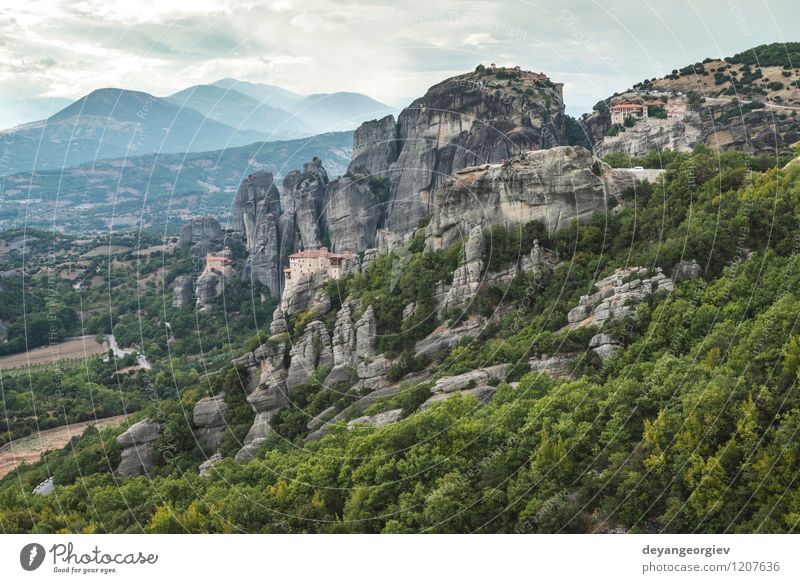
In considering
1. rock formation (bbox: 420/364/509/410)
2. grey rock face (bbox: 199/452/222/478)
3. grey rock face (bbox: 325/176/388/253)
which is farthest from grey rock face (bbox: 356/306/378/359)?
grey rock face (bbox: 325/176/388/253)

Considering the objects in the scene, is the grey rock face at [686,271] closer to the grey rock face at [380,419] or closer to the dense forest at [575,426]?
the dense forest at [575,426]

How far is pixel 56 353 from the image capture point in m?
80.7

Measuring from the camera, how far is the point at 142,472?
3694 cm

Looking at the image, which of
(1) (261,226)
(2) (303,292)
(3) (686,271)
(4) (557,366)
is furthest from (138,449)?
(1) (261,226)

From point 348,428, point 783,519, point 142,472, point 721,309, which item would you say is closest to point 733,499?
point 783,519

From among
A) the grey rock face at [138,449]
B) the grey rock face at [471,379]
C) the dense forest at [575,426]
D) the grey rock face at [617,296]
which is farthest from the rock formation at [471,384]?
the grey rock face at [138,449]

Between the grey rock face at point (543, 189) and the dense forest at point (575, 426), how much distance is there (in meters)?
0.77

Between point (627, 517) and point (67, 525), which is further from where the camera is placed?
point (67, 525)

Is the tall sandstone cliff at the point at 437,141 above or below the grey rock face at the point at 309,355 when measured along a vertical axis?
above

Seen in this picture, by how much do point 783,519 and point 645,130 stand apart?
55.7 meters

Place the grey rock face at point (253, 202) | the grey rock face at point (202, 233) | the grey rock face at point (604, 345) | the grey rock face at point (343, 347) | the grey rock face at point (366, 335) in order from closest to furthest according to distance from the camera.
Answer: the grey rock face at point (604, 345) < the grey rock face at point (343, 347) < the grey rock face at point (366, 335) < the grey rock face at point (253, 202) < the grey rock face at point (202, 233)

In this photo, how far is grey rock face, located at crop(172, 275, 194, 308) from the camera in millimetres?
91438

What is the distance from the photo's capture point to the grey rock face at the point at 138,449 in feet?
121

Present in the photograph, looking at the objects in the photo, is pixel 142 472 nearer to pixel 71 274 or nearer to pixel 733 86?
pixel 733 86
